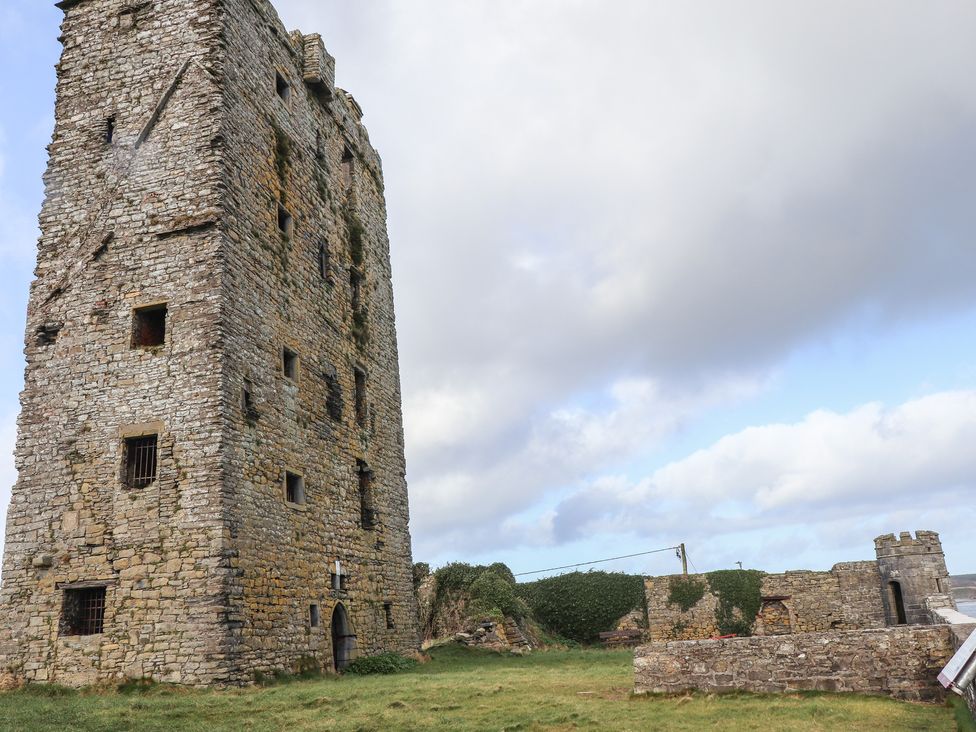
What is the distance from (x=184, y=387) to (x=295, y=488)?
11.6 ft

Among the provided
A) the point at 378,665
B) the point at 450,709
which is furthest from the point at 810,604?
the point at 450,709

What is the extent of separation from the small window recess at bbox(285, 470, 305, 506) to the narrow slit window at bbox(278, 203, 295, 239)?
5.70 m

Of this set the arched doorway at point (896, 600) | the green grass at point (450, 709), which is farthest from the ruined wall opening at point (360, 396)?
the arched doorway at point (896, 600)

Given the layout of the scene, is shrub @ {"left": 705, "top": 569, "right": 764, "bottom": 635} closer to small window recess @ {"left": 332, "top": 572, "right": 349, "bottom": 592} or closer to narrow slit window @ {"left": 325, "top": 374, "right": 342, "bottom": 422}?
small window recess @ {"left": 332, "top": 572, "right": 349, "bottom": 592}

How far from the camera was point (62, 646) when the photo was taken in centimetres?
1362

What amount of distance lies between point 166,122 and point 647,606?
70.2 ft

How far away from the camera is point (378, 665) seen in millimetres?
17688

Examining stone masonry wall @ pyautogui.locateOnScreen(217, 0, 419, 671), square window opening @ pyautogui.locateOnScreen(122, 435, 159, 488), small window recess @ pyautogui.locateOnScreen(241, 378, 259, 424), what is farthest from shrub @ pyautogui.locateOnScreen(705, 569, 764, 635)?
square window opening @ pyautogui.locateOnScreen(122, 435, 159, 488)

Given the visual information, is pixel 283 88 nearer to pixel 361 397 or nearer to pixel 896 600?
pixel 361 397

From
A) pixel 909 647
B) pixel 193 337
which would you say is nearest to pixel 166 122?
pixel 193 337

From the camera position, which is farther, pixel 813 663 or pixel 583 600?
pixel 583 600

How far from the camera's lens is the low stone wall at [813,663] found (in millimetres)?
9680

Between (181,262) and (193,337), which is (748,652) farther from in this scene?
(181,262)

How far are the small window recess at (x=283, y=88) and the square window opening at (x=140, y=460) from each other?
31.4 ft
